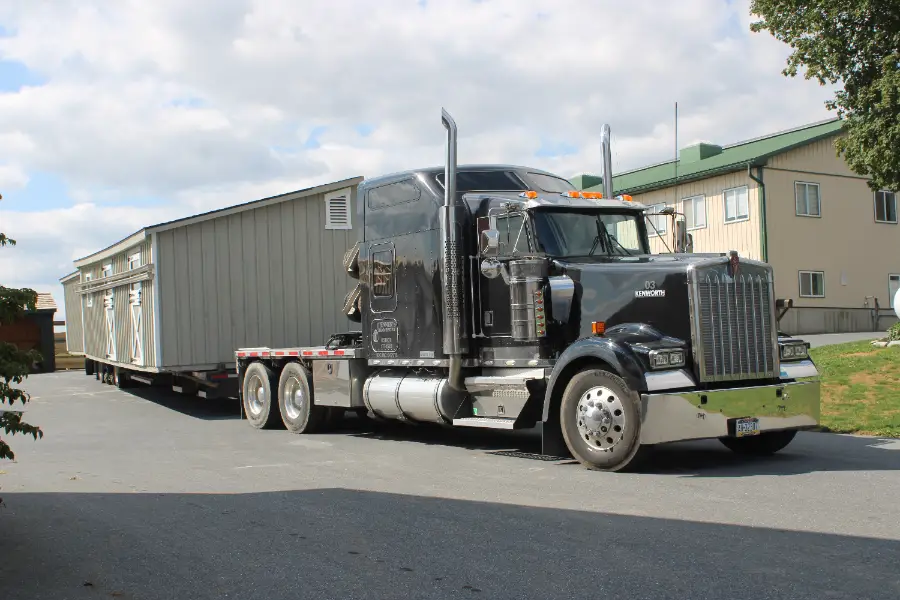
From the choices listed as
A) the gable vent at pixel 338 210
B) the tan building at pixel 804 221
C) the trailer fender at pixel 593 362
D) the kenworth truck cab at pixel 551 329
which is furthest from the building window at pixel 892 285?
the trailer fender at pixel 593 362

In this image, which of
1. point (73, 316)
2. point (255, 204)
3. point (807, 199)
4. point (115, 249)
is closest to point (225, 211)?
point (255, 204)

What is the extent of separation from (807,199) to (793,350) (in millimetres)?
25846

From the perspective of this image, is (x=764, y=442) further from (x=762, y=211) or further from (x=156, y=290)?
(x=762, y=211)

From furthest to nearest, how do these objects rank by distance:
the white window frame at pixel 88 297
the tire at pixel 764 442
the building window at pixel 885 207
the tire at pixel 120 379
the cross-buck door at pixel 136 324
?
the building window at pixel 885 207 → the white window frame at pixel 88 297 → the tire at pixel 120 379 → the cross-buck door at pixel 136 324 → the tire at pixel 764 442

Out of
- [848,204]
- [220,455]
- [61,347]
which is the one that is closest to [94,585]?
[220,455]

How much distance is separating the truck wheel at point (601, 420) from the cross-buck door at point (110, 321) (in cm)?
1422

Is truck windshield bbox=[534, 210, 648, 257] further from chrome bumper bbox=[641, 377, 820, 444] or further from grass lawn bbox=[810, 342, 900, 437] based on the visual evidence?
grass lawn bbox=[810, 342, 900, 437]

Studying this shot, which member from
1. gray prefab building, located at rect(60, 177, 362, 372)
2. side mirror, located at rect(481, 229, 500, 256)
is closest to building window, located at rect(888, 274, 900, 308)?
gray prefab building, located at rect(60, 177, 362, 372)

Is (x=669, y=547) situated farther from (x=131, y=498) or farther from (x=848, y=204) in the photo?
(x=848, y=204)

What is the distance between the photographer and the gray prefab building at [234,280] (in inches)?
667

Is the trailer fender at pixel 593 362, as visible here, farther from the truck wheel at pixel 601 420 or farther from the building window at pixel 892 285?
the building window at pixel 892 285

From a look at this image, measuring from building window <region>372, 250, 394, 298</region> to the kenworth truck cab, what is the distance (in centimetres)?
3

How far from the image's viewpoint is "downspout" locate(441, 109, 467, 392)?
11133 mm

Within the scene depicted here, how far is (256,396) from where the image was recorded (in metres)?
15.3
